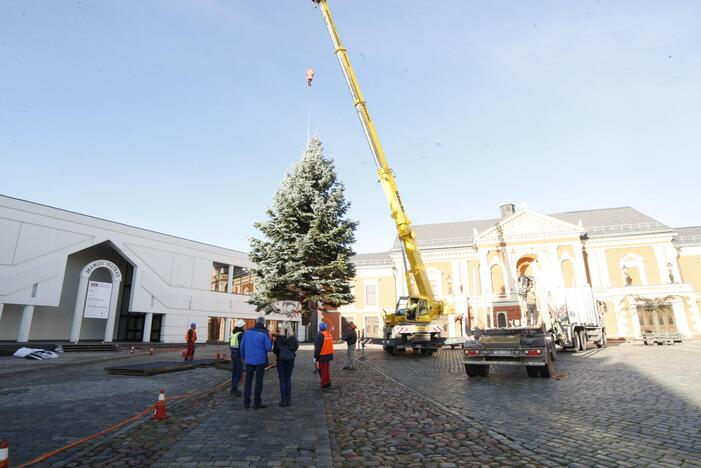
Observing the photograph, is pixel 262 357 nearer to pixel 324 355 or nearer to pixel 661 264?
pixel 324 355

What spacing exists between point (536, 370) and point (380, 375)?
4837 millimetres

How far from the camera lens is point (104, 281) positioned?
2716cm

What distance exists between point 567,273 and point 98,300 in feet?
132

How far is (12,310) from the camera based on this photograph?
80.3 feet

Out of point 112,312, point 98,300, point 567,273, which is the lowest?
point 112,312

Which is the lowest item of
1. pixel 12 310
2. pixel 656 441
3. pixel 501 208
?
pixel 656 441

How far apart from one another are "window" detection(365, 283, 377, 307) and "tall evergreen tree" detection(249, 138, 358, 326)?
22998 millimetres

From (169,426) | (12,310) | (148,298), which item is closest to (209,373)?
(169,426)

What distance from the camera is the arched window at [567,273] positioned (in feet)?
122

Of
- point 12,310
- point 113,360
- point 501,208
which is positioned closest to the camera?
point 113,360

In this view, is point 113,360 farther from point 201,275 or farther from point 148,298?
point 201,275

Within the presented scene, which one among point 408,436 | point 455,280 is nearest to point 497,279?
point 455,280

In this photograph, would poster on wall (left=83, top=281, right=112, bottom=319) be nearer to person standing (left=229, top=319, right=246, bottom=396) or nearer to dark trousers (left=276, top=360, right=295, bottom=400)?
person standing (left=229, top=319, right=246, bottom=396)

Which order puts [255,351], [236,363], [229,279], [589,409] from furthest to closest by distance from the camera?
[229,279], [236,363], [255,351], [589,409]
